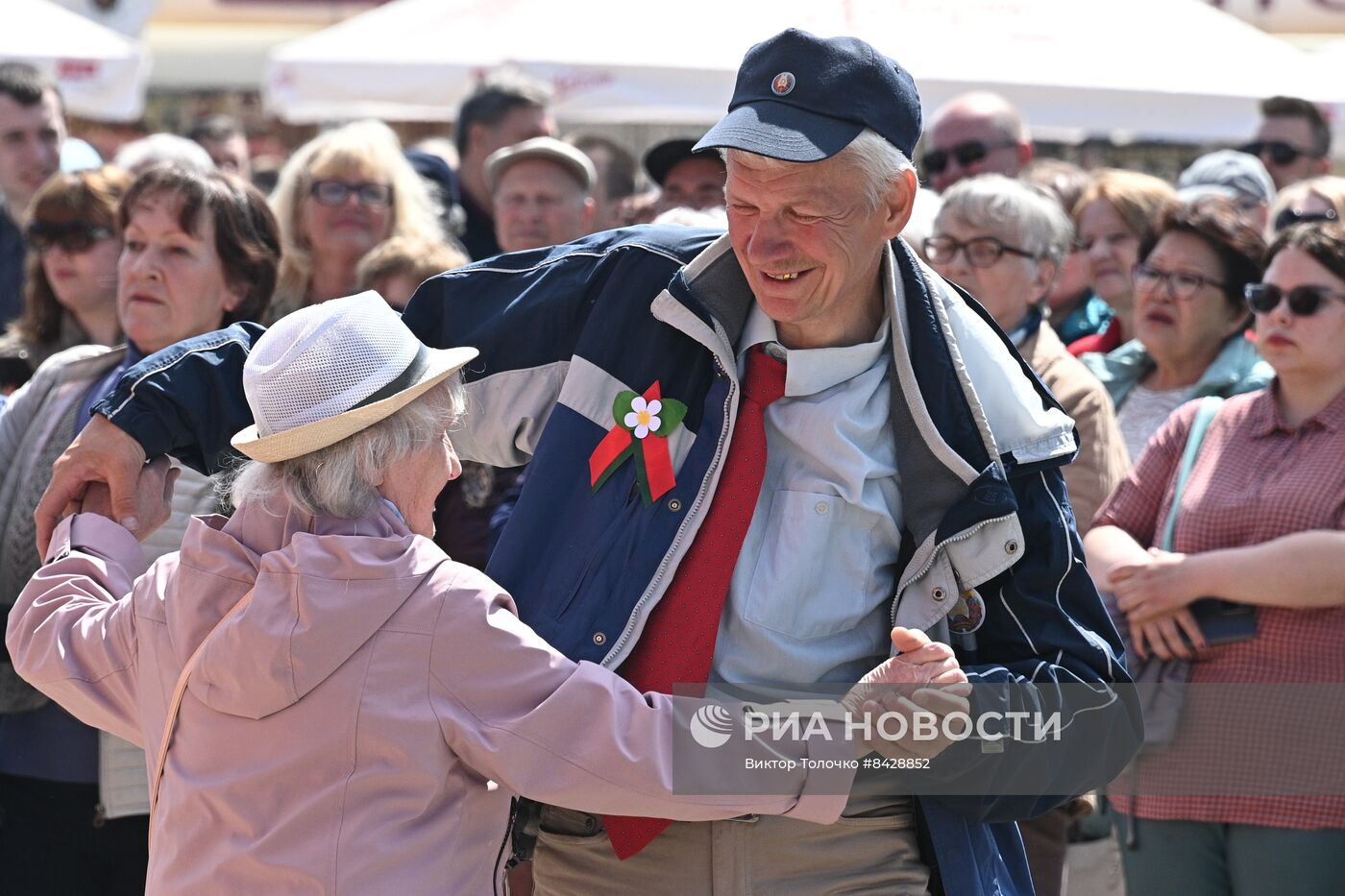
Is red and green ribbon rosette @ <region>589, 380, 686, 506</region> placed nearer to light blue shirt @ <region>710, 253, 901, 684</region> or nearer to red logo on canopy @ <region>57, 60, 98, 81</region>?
light blue shirt @ <region>710, 253, 901, 684</region>

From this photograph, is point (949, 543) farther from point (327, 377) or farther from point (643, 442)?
point (327, 377)

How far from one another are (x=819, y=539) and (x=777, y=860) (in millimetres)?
548

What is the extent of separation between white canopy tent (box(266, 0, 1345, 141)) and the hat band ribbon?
190 inches

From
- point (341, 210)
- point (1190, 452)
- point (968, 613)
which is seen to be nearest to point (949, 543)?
point (968, 613)

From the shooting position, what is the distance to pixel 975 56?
733 cm

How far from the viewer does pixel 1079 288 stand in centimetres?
628

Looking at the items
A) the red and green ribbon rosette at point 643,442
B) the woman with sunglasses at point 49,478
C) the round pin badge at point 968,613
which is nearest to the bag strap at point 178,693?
the red and green ribbon rosette at point 643,442

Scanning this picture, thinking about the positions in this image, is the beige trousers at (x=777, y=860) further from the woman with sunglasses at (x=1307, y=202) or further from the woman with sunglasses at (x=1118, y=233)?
the woman with sunglasses at (x=1118, y=233)

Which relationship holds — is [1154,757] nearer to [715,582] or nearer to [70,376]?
[715,582]

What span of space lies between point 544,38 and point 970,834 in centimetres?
570

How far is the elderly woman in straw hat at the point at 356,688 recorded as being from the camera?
236 centimetres

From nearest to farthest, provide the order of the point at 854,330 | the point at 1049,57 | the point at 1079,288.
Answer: the point at 854,330 → the point at 1079,288 → the point at 1049,57

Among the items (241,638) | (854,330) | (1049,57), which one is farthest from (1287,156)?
(241,638)

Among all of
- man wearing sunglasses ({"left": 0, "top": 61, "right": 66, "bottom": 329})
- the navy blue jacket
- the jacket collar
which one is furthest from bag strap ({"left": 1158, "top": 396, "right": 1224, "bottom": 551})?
man wearing sunglasses ({"left": 0, "top": 61, "right": 66, "bottom": 329})
